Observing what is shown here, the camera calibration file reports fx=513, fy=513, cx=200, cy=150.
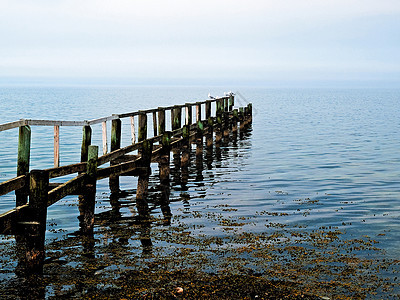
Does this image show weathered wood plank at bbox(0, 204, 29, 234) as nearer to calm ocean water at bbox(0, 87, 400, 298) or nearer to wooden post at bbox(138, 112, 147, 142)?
calm ocean water at bbox(0, 87, 400, 298)

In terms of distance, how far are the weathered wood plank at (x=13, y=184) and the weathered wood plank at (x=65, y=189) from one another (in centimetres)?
79

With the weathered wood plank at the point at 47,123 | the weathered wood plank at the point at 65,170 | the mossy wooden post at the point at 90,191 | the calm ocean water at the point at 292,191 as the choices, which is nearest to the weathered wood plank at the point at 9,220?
the calm ocean water at the point at 292,191

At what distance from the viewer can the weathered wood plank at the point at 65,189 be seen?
29.6 feet

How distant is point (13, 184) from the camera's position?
381 inches

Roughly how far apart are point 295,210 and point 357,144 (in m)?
21.3

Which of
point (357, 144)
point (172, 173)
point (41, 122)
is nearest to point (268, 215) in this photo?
point (41, 122)

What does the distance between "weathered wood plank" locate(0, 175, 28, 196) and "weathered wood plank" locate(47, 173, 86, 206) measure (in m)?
0.79

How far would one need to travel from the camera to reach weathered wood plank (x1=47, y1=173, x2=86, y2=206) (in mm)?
9007

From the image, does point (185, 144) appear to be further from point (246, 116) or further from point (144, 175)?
point (246, 116)

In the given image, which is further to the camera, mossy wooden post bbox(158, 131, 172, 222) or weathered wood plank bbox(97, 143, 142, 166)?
mossy wooden post bbox(158, 131, 172, 222)

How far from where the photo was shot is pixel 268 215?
12773 mm

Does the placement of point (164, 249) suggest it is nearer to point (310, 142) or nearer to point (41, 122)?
point (41, 122)

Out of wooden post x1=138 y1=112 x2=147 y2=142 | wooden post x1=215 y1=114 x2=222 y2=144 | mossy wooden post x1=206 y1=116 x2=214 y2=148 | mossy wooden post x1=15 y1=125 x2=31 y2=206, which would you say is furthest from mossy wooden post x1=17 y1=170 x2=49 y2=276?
wooden post x1=215 y1=114 x2=222 y2=144

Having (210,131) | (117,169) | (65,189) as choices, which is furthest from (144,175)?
(210,131)
